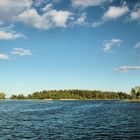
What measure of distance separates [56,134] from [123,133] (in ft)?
41.1

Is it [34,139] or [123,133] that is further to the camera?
[123,133]

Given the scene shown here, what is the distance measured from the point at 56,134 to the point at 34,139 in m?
7.11

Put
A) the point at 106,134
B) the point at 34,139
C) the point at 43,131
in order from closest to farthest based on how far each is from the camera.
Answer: the point at 34,139 < the point at 106,134 < the point at 43,131

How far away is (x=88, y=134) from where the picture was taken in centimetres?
5522

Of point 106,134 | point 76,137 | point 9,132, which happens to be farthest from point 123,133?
point 9,132

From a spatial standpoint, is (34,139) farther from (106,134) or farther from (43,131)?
(106,134)

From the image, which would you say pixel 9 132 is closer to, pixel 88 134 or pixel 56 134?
pixel 56 134

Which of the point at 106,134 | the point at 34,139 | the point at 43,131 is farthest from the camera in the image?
the point at 43,131

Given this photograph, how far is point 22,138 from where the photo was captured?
50.2 meters

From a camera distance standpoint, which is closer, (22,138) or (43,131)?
(22,138)

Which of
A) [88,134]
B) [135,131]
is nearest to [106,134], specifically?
[88,134]

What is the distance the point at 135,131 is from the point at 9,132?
2451 cm

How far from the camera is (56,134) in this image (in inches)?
2168

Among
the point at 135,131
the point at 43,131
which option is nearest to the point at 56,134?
the point at 43,131
